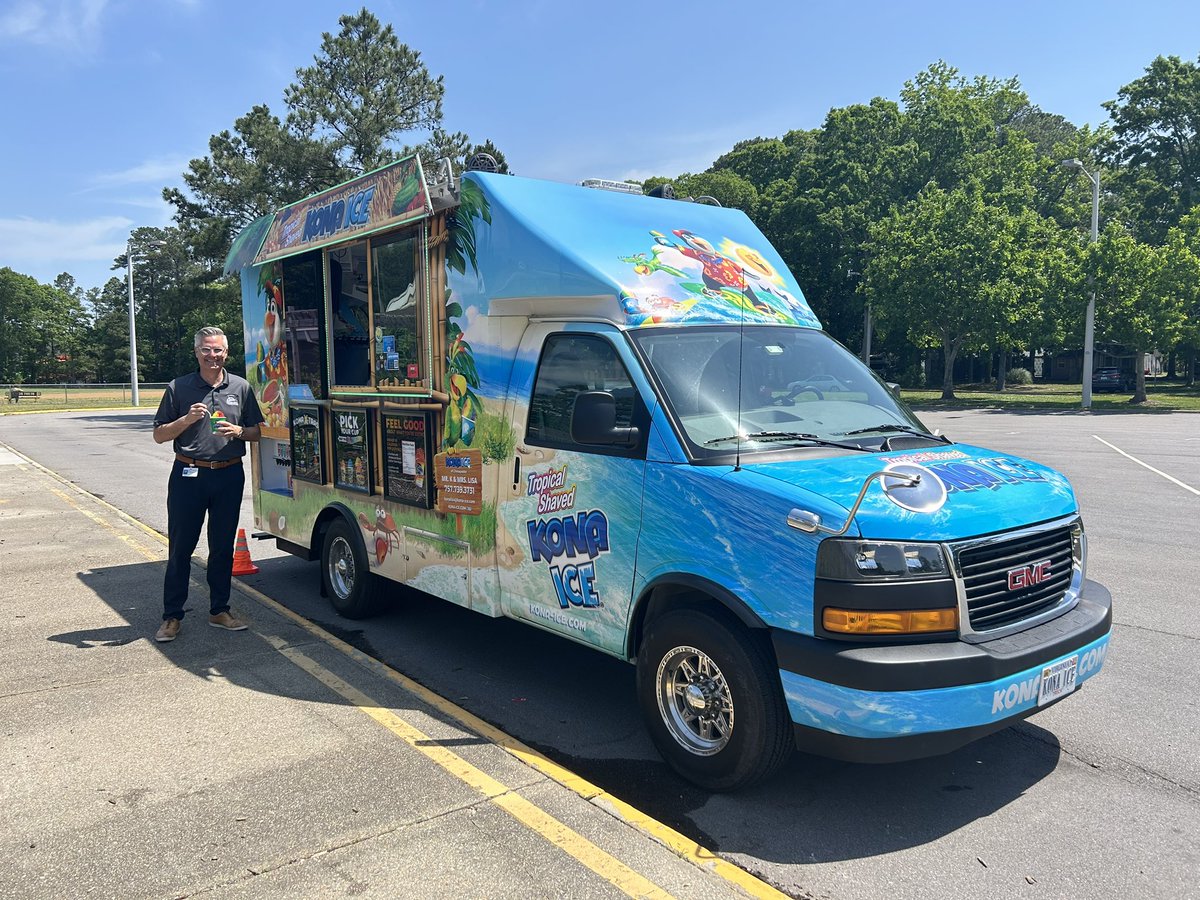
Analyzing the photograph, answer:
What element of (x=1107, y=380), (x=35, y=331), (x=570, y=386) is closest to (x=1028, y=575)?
(x=570, y=386)

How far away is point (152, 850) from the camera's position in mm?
3326

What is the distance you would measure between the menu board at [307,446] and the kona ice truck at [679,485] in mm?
190

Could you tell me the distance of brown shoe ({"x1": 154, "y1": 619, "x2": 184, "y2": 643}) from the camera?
19.5 feet

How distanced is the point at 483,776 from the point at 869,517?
207 centimetres

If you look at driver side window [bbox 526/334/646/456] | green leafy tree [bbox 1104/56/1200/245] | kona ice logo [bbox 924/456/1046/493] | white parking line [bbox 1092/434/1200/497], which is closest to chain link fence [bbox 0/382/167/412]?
white parking line [bbox 1092/434/1200/497]

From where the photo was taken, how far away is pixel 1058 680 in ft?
11.7

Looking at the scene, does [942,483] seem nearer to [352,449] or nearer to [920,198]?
[352,449]

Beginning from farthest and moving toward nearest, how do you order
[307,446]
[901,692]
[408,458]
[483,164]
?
1. [307,446]
2. [408,458]
3. [483,164]
4. [901,692]

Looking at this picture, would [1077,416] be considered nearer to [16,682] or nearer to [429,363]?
[429,363]

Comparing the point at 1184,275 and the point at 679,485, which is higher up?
the point at 1184,275

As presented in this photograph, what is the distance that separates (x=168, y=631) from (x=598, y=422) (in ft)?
12.6

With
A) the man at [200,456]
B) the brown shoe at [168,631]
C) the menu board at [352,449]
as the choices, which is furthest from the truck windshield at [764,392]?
the brown shoe at [168,631]

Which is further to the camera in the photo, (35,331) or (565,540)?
(35,331)

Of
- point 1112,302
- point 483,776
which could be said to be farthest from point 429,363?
point 1112,302
